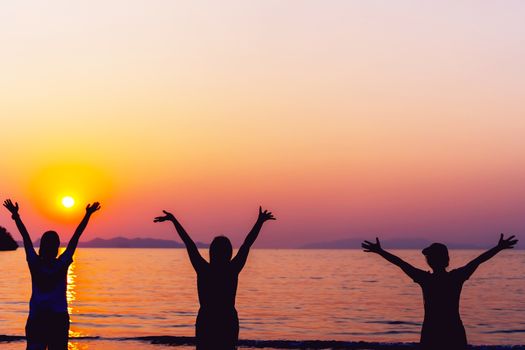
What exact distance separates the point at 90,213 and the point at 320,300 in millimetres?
41028

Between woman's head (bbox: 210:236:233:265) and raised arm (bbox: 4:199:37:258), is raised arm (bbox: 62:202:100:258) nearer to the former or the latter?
raised arm (bbox: 4:199:37:258)

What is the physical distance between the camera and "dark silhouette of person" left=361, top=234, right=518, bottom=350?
8125 mm

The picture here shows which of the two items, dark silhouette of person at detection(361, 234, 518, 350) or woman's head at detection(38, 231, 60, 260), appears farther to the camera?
woman's head at detection(38, 231, 60, 260)

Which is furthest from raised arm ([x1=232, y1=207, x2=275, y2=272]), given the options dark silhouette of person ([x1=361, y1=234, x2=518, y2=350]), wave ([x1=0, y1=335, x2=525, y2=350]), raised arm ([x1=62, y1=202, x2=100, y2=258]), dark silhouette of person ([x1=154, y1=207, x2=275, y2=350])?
wave ([x1=0, y1=335, x2=525, y2=350])

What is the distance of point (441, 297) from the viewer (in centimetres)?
819

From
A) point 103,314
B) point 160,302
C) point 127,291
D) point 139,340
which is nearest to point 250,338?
point 139,340

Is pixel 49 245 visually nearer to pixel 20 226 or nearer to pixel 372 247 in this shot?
pixel 20 226

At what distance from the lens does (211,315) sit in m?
8.05

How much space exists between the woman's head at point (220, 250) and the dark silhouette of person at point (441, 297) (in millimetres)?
1466

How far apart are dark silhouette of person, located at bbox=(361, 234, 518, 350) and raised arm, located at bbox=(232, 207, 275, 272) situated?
1123 mm

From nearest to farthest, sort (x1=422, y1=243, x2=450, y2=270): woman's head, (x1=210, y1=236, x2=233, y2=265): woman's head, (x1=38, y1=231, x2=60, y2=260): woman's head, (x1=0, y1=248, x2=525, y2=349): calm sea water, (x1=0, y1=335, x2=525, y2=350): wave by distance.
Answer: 1. (x1=210, y1=236, x2=233, y2=265): woman's head
2. (x1=422, y1=243, x2=450, y2=270): woman's head
3. (x1=38, y1=231, x2=60, y2=260): woman's head
4. (x1=0, y1=335, x2=525, y2=350): wave
5. (x1=0, y1=248, x2=525, y2=349): calm sea water

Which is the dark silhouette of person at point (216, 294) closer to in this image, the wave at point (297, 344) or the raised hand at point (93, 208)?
the raised hand at point (93, 208)

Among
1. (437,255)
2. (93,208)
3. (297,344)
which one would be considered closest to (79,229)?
(93,208)

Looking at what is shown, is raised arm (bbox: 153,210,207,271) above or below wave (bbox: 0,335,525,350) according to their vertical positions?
above
